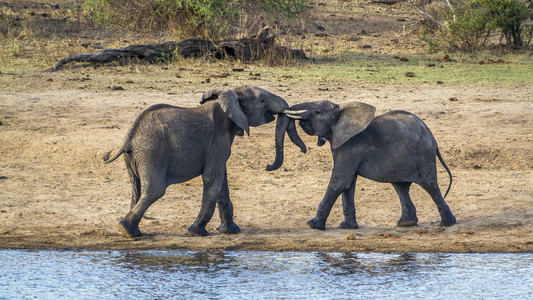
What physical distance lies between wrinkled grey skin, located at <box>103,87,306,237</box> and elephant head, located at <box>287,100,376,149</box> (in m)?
0.23

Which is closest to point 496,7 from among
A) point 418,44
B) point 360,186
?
point 418,44

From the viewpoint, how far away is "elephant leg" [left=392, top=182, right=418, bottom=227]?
750cm

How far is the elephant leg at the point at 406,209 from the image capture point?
7.50 metres

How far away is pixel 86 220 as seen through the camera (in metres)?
7.61

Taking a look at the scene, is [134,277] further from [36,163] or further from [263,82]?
[263,82]

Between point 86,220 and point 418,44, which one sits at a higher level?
point 418,44

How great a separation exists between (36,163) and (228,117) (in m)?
3.48

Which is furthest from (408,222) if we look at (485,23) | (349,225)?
(485,23)

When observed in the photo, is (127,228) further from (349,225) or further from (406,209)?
(406,209)

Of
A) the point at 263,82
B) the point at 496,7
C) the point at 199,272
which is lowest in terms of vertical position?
the point at 199,272

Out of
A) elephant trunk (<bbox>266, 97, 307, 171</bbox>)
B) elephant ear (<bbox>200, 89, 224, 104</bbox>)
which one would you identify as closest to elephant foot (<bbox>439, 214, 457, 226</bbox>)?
elephant trunk (<bbox>266, 97, 307, 171</bbox>)

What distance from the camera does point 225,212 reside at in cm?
720

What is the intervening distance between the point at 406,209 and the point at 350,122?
3.44ft

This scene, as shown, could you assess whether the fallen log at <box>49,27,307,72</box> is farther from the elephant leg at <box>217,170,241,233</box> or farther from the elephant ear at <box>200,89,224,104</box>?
the elephant leg at <box>217,170,241,233</box>
